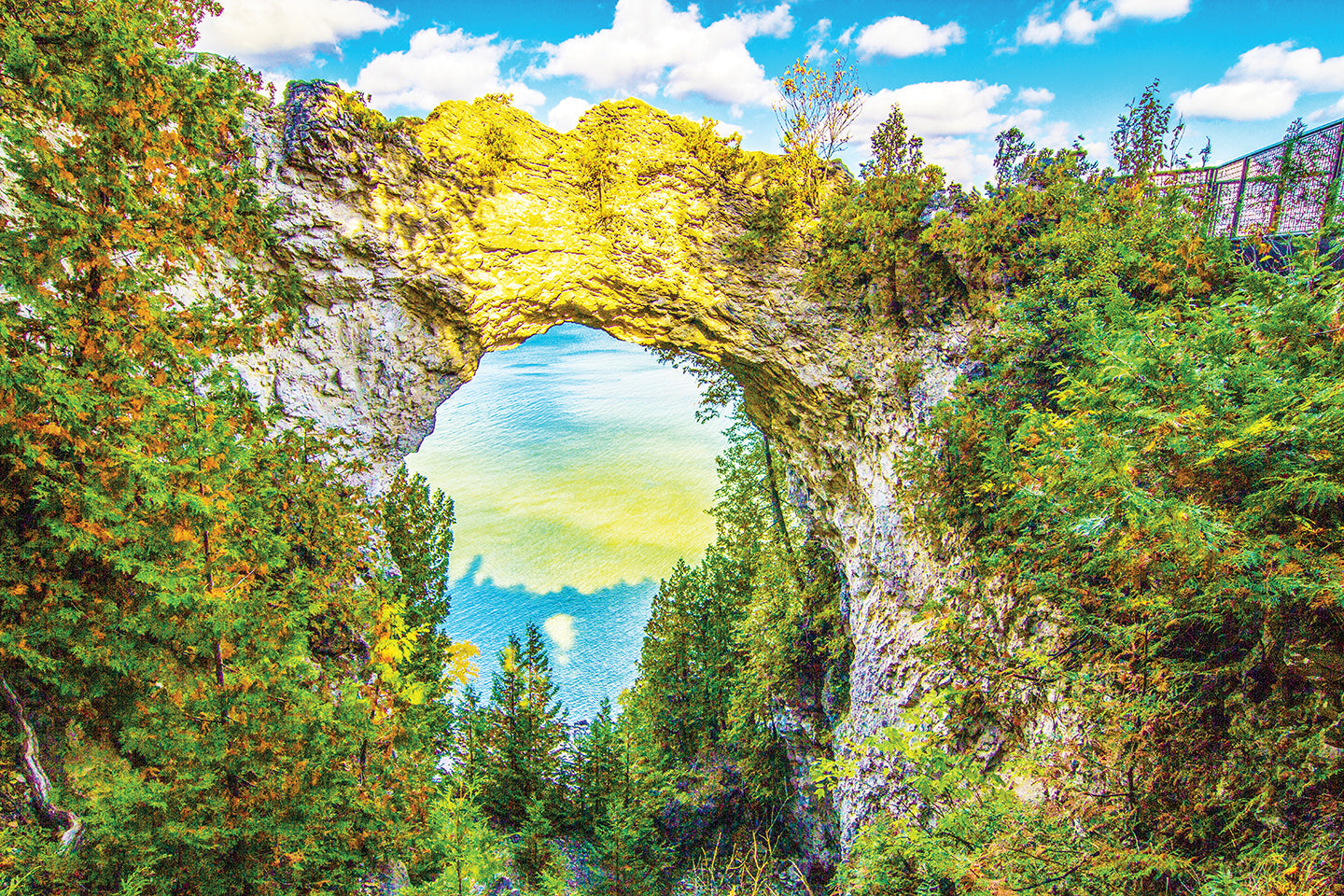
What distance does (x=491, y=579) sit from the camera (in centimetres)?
2375

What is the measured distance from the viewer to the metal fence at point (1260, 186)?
5330 millimetres

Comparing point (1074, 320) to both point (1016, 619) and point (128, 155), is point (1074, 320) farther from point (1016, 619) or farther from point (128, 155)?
point (128, 155)

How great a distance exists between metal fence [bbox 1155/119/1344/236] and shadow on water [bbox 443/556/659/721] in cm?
1963

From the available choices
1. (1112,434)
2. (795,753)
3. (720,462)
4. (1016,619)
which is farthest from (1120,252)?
(720,462)

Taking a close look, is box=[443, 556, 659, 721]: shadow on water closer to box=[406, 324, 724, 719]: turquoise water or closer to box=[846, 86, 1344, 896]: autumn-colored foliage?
box=[406, 324, 724, 719]: turquoise water

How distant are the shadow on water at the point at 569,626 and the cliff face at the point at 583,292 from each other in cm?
1337

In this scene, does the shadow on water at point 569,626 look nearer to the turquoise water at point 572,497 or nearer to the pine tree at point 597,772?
the turquoise water at point 572,497

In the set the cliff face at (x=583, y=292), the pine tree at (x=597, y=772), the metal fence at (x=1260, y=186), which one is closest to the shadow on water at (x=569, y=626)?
the pine tree at (x=597, y=772)

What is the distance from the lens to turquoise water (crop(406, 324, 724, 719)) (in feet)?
73.3

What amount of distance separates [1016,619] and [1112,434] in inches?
86.0

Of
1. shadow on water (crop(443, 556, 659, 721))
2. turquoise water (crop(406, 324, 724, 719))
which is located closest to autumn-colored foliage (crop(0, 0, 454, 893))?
turquoise water (crop(406, 324, 724, 719))

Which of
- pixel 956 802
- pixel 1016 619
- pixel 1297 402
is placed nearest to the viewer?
pixel 1297 402

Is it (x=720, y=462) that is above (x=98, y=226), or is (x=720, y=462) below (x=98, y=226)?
below

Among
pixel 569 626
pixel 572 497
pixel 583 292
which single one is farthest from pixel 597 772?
pixel 572 497
